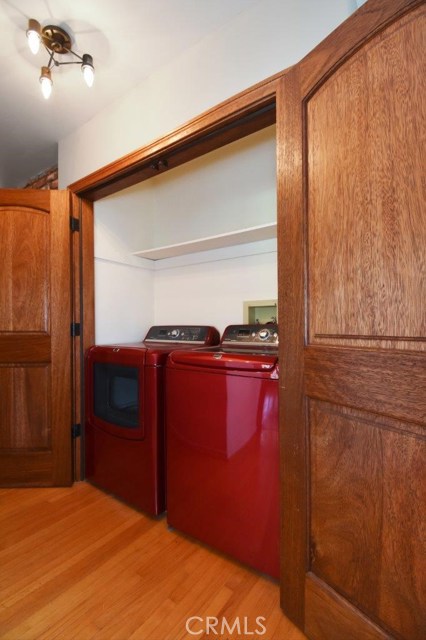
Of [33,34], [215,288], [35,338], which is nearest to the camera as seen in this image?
[33,34]

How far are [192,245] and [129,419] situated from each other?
120cm

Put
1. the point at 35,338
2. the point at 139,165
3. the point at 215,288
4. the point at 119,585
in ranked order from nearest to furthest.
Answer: the point at 119,585 < the point at 139,165 < the point at 35,338 < the point at 215,288

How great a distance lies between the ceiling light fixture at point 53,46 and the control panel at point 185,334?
4.86 feet

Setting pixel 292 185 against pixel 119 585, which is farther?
pixel 119 585

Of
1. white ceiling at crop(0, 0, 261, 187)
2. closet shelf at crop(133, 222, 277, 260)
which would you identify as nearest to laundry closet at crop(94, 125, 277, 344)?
closet shelf at crop(133, 222, 277, 260)

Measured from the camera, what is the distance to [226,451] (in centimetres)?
126

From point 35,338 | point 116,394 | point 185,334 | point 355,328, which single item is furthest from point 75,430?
point 355,328

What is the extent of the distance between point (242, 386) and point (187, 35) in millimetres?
1694

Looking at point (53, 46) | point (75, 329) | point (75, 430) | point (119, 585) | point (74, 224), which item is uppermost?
point (53, 46)

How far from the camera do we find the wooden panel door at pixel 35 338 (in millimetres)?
1903

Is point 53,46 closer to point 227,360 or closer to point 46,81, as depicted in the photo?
point 46,81

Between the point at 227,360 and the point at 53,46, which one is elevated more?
the point at 53,46

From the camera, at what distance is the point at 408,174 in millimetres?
729

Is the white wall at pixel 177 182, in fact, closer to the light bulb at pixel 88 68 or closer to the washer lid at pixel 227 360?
the light bulb at pixel 88 68
